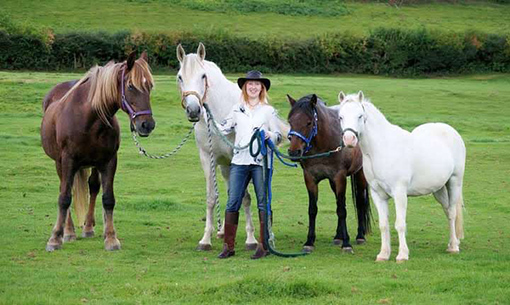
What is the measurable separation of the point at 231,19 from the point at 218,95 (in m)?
49.9

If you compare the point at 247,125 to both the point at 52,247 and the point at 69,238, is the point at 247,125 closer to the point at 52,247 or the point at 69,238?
the point at 52,247

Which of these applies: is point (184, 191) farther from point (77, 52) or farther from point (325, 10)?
point (325, 10)

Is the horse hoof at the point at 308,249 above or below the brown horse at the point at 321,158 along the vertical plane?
below

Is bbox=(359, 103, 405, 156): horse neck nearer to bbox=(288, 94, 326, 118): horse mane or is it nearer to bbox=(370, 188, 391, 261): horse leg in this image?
bbox=(370, 188, 391, 261): horse leg

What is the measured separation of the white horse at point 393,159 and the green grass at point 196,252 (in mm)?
624

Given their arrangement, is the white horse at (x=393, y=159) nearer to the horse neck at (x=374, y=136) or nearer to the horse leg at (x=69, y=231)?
the horse neck at (x=374, y=136)

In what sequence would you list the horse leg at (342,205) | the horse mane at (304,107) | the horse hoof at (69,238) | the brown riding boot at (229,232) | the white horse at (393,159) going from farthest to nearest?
the horse hoof at (69,238) < the horse leg at (342,205) < the horse mane at (304,107) < the brown riding boot at (229,232) < the white horse at (393,159)

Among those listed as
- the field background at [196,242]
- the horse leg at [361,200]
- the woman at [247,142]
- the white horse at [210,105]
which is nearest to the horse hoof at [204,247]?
the white horse at [210,105]

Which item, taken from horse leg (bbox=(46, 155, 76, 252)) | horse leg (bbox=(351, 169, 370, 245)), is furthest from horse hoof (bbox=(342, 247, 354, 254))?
horse leg (bbox=(46, 155, 76, 252))

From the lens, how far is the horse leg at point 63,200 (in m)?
10.3

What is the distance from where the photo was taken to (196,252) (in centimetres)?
1041

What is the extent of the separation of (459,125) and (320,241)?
17568 mm

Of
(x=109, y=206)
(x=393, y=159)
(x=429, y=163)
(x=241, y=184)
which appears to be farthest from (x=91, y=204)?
(x=429, y=163)

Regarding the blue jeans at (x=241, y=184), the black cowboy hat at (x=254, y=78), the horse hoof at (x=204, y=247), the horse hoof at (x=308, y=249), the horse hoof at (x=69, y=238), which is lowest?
the horse hoof at (x=69, y=238)
